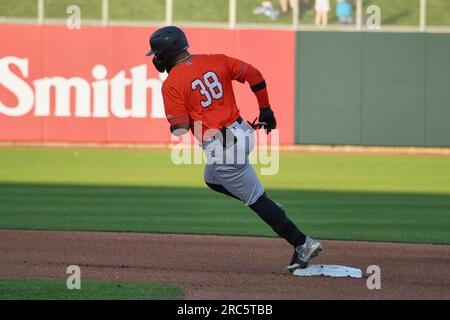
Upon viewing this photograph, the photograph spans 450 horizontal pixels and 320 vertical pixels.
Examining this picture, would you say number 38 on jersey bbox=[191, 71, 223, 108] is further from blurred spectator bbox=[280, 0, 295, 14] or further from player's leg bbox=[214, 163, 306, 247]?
blurred spectator bbox=[280, 0, 295, 14]

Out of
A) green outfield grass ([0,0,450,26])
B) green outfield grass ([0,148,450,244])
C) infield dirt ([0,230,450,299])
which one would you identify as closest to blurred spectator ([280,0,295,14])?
green outfield grass ([0,0,450,26])

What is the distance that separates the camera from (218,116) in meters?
7.74

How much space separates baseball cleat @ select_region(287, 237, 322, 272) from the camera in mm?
7891

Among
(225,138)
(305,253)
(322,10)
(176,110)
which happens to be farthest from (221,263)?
(322,10)

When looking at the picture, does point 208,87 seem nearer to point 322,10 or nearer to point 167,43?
point 167,43

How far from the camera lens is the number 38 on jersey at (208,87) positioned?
7.70 m

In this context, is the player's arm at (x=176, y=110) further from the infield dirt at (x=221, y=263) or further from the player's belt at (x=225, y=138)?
the infield dirt at (x=221, y=263)

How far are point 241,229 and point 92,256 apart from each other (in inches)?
114

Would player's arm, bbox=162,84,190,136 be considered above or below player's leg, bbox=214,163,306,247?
above

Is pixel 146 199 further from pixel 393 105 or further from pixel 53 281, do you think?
pixel 393 105

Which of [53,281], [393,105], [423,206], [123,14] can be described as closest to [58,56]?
[123,14]

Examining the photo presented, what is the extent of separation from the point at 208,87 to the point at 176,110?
31cm

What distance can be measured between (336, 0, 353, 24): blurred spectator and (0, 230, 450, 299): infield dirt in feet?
48.5
